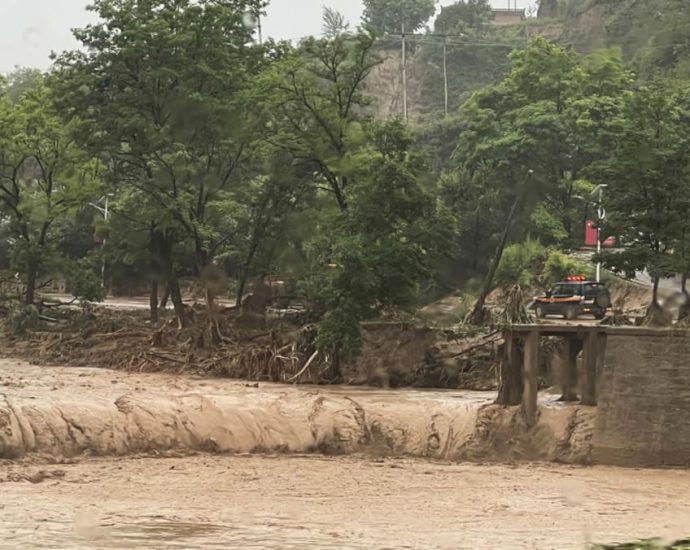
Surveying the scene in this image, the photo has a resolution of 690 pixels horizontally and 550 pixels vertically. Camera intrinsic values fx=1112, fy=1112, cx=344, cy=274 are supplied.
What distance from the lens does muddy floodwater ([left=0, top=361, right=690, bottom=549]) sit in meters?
15.3

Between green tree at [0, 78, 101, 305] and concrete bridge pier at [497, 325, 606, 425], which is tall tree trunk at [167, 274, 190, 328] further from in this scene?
concrete bridge pier at [497, 325, 606, 425]

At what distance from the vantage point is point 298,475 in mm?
22125

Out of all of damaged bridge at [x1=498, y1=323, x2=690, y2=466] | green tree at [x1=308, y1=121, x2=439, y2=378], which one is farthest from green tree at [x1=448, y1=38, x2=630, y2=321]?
damaged bridge at [x1=498, y1=323, x2=690, y2=466]

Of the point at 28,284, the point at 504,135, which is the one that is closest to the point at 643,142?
the point at 28,284

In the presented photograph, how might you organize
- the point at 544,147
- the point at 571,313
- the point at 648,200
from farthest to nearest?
the point at 544,147 → the point at 571,313 → the point at 648,200

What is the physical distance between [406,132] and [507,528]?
22.1m

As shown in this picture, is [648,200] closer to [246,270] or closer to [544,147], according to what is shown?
[246,270]

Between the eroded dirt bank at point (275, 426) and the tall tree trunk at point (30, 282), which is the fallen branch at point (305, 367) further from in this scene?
the tall tree trunk at point (30, 282)

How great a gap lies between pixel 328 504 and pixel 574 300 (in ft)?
101

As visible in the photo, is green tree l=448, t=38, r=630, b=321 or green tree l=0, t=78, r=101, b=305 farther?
green tree l=448, t=38, r=630, b=321

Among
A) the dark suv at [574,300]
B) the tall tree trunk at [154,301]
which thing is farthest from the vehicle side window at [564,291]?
the tall tree trunk at [154,301]

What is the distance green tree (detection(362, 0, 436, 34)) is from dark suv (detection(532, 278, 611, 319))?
3845 inches

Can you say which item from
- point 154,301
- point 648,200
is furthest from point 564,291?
point 648,200

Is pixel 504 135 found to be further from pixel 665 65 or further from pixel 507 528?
pixel 507 528
